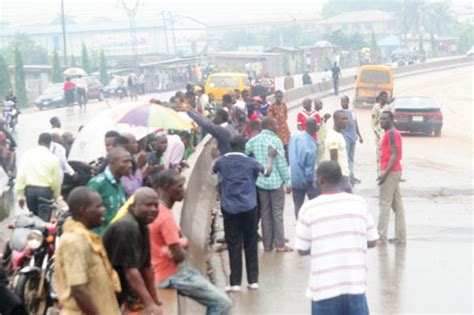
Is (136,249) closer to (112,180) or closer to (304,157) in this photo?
(112,180)

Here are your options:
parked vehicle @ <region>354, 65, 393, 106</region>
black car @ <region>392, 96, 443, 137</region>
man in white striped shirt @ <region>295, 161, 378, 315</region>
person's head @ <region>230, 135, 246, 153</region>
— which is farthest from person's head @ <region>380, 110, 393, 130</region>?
parked vehicle @ <region>354, 65, 393, 106</region>

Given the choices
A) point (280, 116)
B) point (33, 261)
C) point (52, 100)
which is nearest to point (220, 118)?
point (33, 261)

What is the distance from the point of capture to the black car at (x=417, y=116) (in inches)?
1259

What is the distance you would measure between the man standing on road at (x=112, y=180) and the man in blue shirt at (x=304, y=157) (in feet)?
14.7

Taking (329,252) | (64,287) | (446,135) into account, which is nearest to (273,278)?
(329,252)

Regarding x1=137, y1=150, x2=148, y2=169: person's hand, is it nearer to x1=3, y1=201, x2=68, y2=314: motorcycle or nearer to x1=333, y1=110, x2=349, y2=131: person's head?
x1=3, y1=201, x2=68, y2=314: motorcycle

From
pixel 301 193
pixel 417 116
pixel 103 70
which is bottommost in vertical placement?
pixel 103 70

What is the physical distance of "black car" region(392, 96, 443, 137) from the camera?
105ft

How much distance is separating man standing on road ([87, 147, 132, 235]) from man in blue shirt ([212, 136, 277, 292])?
2145 millimetres

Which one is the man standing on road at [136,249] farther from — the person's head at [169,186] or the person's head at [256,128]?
the person's head at [256,128]

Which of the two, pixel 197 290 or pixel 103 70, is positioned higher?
pixel 197 290

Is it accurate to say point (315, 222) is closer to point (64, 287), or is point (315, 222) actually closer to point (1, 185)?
point (64, 287)

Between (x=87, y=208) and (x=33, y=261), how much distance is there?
2.48 metres

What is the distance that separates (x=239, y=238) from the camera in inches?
407
